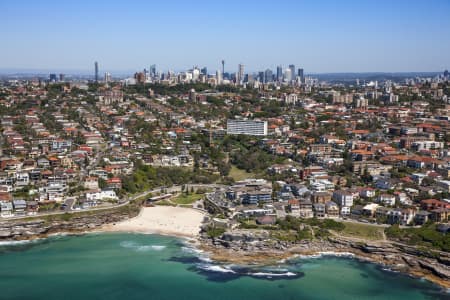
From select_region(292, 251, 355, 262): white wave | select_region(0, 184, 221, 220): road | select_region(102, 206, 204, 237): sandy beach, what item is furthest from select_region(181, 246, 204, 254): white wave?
select_region(0, 184, 221, 220): road

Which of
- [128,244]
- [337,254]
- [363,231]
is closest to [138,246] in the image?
[128,244]

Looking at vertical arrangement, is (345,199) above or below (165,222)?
above

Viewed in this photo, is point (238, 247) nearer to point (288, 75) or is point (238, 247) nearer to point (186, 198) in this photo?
point (186, 198)

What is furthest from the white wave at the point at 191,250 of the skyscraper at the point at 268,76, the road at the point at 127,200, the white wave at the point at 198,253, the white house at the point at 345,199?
the skyscraper at the point at 268,76

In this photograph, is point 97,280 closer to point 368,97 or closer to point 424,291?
point 424,291

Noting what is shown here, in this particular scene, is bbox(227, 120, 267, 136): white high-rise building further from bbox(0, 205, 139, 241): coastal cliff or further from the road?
bbox(0, 205, 139, 241): coastal cliff

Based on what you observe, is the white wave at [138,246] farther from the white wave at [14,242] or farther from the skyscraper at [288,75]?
the skyscraper at [288,75]
